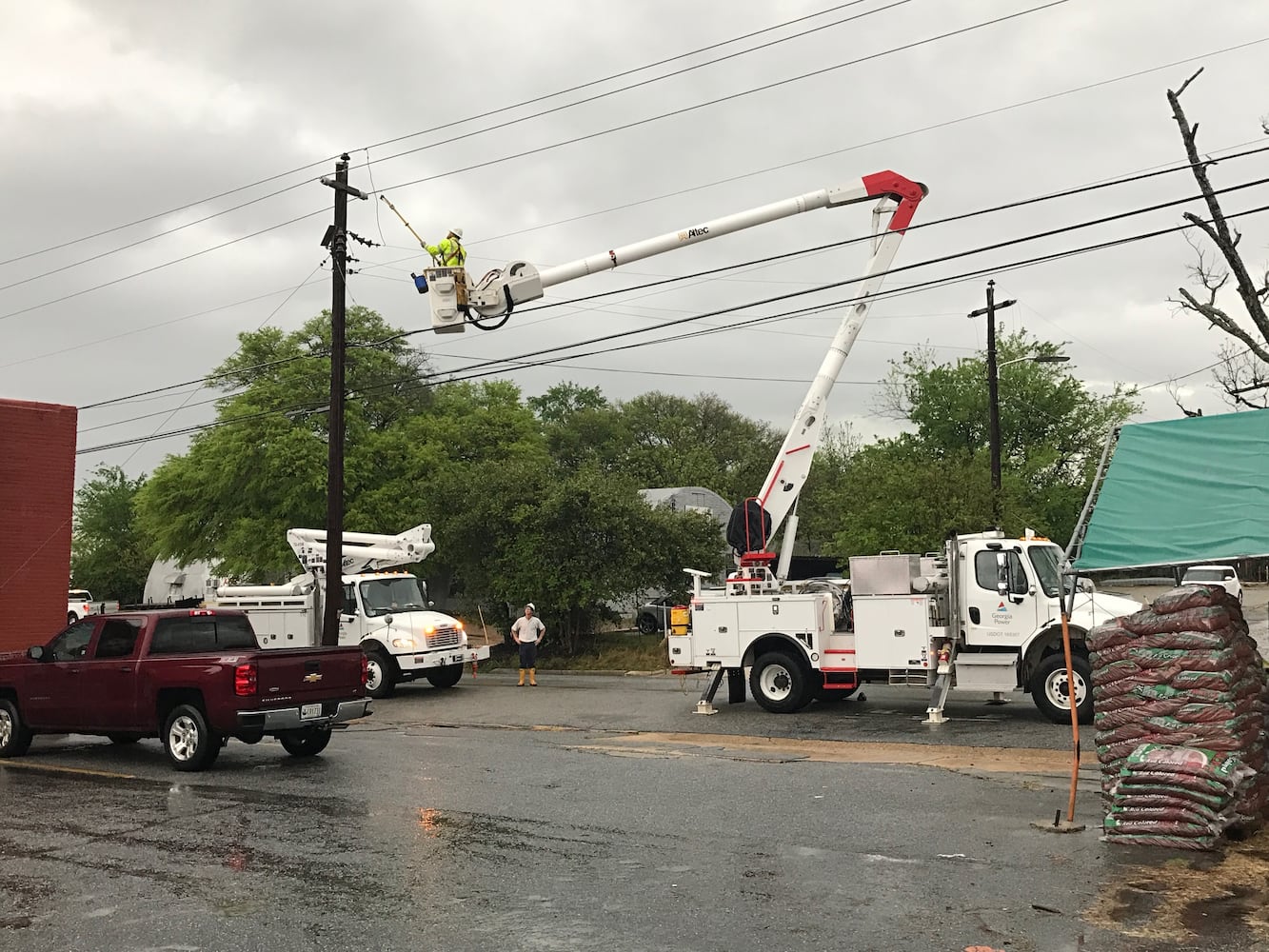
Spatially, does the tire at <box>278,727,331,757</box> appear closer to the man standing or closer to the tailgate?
the tailgate

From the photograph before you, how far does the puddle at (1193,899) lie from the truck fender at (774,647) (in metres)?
9.56

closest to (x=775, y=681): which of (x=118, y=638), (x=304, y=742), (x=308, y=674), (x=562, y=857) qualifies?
(x=304, y=742)

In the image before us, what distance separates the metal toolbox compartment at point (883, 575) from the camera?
16.9m

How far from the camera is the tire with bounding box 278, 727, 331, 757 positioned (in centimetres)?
1398

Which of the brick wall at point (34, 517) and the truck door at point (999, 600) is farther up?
the brick wall at point (34, 517)

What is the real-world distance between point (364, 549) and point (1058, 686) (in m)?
15.2

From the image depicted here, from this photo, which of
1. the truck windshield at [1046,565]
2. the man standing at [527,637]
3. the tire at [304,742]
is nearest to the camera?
the tire at [304,742]

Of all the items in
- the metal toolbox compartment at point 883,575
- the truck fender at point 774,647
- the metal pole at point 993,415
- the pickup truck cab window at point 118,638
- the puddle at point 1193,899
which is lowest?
the puddle at point 1193,899

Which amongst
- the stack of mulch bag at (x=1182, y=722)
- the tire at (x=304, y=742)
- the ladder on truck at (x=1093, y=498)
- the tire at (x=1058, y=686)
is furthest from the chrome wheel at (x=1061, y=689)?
the tire at (x=304, y=742)

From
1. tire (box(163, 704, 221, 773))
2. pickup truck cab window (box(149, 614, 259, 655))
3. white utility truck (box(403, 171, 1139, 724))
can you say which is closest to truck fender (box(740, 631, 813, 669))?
white utility truck (box(403, 171, 1139, 724))

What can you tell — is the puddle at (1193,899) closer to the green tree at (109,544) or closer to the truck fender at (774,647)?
the truck fender at (774,647)

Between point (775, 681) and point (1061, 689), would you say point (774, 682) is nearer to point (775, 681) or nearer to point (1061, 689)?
point (775, 681)

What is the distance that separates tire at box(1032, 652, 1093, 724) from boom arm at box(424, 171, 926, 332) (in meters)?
7.21

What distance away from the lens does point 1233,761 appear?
8.22 m
